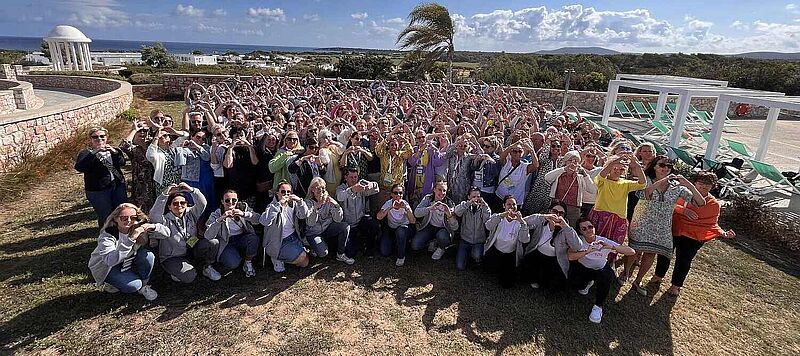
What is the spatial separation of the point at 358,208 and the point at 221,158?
5.36 feet

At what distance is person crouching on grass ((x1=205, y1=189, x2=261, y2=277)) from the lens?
4.25 meters

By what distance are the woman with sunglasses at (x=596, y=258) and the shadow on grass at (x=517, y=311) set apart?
0.63ft

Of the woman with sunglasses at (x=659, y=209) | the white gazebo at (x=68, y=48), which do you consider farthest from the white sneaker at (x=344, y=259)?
the white gazebo at (x=68, y=48)

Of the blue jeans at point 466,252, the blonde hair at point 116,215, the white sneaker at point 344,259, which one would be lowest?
the white sneaker at point 344,259

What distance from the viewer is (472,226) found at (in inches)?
187

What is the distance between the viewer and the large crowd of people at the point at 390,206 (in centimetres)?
405

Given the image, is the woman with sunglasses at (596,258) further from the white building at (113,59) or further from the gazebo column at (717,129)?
the white building at (113,59)

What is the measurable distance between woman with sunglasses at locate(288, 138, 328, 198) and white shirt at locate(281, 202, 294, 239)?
0.37m

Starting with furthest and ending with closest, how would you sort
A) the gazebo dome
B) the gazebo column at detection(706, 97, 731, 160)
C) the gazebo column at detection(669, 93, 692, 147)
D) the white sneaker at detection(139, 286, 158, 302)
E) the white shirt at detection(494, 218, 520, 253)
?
the gazebo dome < the gazebo column at detection(669, 93, 692, 147) < the gazebo column at detection(706, 97, 731, 160) < the white shirt at detection(494, 218, 520, 253) < the white sneaker at detection(139, 286, 158, 302)

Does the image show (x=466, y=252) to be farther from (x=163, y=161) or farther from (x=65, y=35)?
(x=65, y=35)

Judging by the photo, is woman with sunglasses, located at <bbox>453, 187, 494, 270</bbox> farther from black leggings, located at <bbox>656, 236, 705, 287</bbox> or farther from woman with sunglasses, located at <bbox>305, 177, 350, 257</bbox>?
black leggings, located at <bbox>656, 236, 705, 287</bbox>

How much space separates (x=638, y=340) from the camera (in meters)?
3.82

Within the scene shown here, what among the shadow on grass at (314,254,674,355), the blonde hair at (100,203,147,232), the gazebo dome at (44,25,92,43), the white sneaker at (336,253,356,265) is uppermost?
the gazebo dome at (44,25,92,43)

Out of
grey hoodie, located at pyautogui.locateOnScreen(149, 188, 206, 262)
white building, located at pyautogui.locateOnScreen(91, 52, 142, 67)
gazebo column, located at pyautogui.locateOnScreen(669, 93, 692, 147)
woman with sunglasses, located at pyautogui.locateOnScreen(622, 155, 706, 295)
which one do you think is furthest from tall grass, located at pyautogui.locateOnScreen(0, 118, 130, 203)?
white building, located at pyautogui.locateOnScreen(91, 52, 142, 67)
